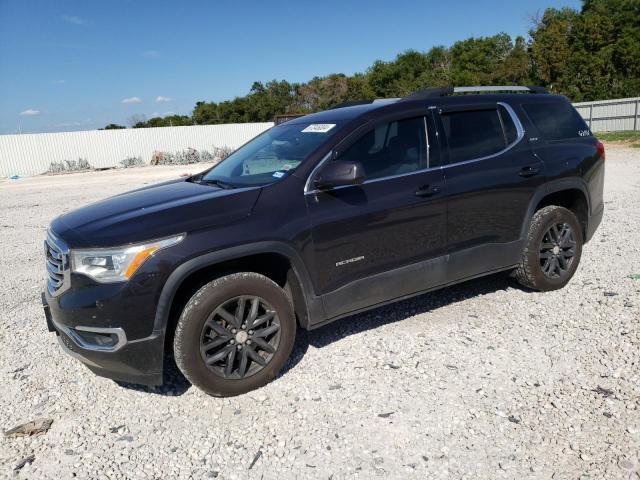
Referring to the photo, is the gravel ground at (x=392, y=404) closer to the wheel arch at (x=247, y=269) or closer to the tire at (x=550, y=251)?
the tire at (x=550, y=251)

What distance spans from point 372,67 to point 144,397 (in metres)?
71.4

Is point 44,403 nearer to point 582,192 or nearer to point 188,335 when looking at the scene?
point 188,335

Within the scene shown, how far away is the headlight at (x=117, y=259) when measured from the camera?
311 centimetres

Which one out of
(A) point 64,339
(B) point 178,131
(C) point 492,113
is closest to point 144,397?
(A) point 64,339

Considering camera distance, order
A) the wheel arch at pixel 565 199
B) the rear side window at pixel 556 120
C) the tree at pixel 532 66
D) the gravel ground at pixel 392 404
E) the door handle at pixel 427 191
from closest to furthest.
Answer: the gravel ground at pixel 392 404 < the door handle at pixel 427 191 < the wheel arch at pixel 565 199 < the rear side window at pixel 556 120 < the tree at pixel 532 66

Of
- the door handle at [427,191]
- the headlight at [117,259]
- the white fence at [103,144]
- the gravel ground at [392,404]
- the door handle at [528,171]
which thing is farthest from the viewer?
the white fence at [103,144]

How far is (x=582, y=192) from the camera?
202 inches

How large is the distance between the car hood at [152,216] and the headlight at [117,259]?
0.13 feet

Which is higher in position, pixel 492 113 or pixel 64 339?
pixel 492 113

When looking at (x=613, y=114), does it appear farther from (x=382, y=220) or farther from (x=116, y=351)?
(x=116, y=351)

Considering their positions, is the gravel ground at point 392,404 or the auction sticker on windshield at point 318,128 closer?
the gravel ground at point 392,404

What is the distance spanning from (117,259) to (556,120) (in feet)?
13.5

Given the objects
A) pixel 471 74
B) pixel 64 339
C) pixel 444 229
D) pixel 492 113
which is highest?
pixel 471 74

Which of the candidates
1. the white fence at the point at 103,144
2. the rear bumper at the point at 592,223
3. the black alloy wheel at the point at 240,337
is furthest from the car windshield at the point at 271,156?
the white fence at the point at 103,144
